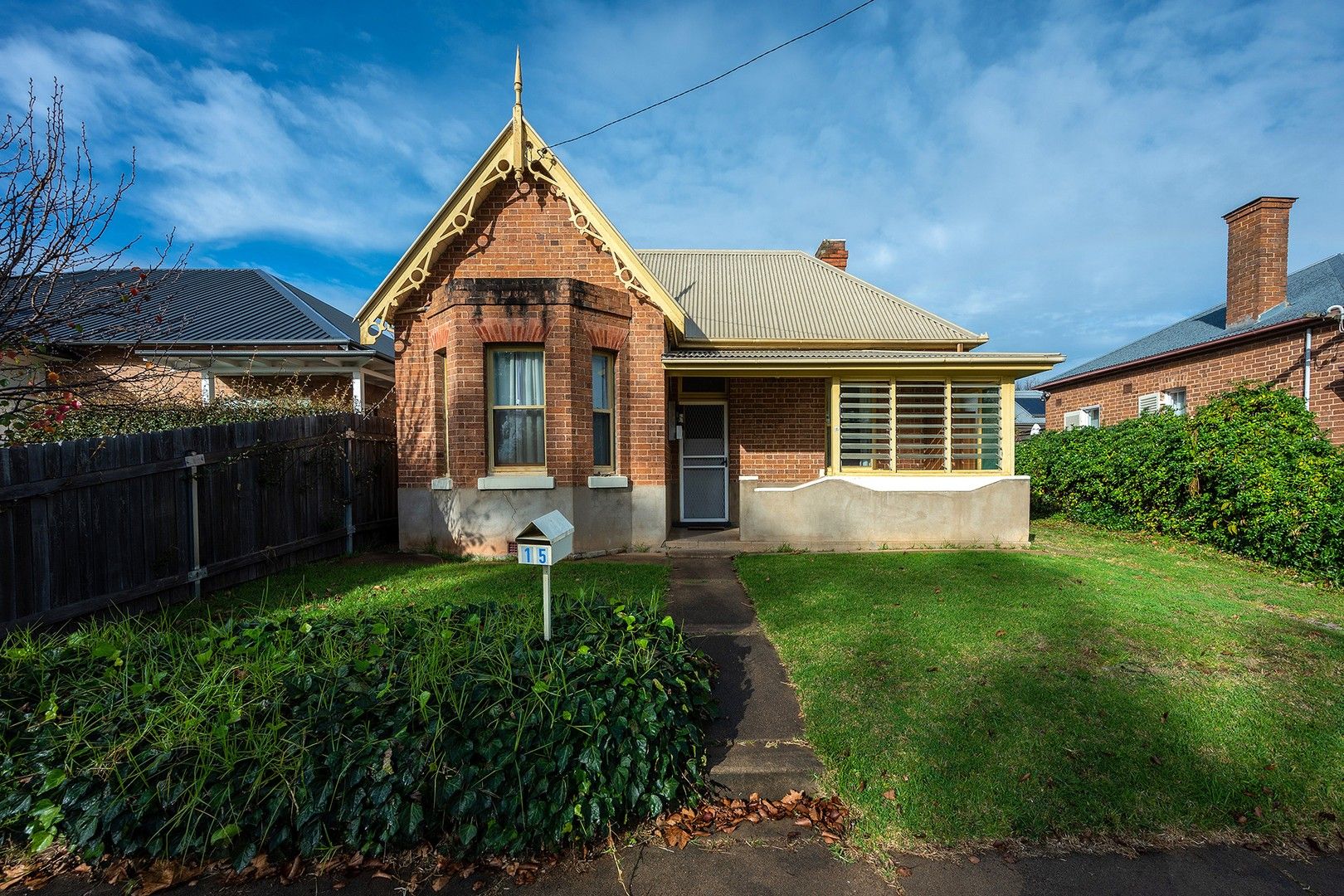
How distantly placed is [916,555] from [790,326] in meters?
5.30

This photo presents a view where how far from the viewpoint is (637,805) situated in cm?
301

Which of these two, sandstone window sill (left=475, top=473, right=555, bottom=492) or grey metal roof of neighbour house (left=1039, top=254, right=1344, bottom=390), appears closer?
sandstone window sill (left=475, top=473, right=555, bottom=492)

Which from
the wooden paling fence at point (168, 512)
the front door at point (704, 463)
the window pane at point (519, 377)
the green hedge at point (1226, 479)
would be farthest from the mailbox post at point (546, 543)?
the green hedge at point (1226, 479)

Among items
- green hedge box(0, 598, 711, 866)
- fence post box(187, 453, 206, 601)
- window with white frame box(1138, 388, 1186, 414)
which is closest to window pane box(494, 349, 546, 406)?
fence post box(187, 453, 206, 601)

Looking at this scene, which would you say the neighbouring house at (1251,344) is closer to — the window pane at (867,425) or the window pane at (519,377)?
the window pane at (867,425)

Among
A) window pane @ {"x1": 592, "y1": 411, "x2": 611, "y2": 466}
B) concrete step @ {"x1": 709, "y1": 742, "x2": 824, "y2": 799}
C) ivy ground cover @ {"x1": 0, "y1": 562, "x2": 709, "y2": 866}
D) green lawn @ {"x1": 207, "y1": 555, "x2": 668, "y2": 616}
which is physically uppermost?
window pane @ {"x1": 592, "y1": 411, "x2": 611, "y2": 466}

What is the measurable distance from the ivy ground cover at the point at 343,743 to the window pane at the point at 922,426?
703cm

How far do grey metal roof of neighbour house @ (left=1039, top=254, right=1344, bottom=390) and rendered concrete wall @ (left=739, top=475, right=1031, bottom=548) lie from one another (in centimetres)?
791

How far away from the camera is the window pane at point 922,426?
9539 mm

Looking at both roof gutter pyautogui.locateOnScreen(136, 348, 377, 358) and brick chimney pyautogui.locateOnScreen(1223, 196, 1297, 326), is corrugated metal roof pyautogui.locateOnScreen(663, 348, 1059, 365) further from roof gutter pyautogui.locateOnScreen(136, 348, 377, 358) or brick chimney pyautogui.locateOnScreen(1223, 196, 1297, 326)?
brick chimney pyautogui.locateOnScreen(1223, 196, 1297, 326)

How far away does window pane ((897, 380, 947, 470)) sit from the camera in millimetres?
9539

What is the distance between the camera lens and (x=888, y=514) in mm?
9195

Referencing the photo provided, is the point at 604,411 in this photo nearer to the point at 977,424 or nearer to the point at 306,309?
the point at 977,424

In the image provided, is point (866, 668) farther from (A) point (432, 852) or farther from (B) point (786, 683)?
(A) point (432, 852)
